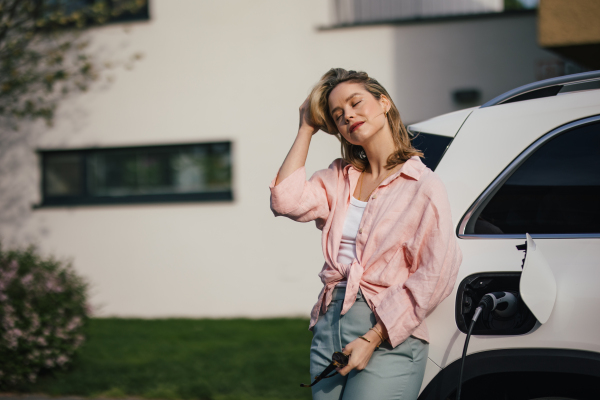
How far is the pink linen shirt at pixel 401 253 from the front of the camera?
1881 millimetres

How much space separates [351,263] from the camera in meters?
2.00

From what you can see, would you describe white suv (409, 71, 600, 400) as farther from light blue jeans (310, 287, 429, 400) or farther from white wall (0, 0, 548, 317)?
white wall (0, 0, 548, 317)

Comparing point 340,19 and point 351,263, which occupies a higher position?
point 340,19

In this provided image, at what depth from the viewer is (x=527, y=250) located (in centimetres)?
193

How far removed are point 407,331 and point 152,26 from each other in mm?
7488

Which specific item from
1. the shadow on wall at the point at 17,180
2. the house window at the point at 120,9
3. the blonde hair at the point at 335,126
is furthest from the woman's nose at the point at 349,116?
the shadow on wall at the point at 17,180

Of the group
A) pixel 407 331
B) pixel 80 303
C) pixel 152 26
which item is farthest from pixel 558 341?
pixel 152 26

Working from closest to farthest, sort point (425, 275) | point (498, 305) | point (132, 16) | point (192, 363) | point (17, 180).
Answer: point (425, 275) → point (498, 305) → point (192, 363) → point (132, 16) → point (17, 180)

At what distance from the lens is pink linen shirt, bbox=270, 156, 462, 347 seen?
6.17 feet

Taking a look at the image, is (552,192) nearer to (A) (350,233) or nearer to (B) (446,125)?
(B) (446,125)

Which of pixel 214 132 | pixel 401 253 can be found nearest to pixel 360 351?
pixel 401 253

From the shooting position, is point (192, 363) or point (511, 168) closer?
point (511, 168)

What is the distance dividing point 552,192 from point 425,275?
60cm

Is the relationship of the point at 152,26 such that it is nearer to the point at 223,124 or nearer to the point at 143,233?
the point at 223,124
